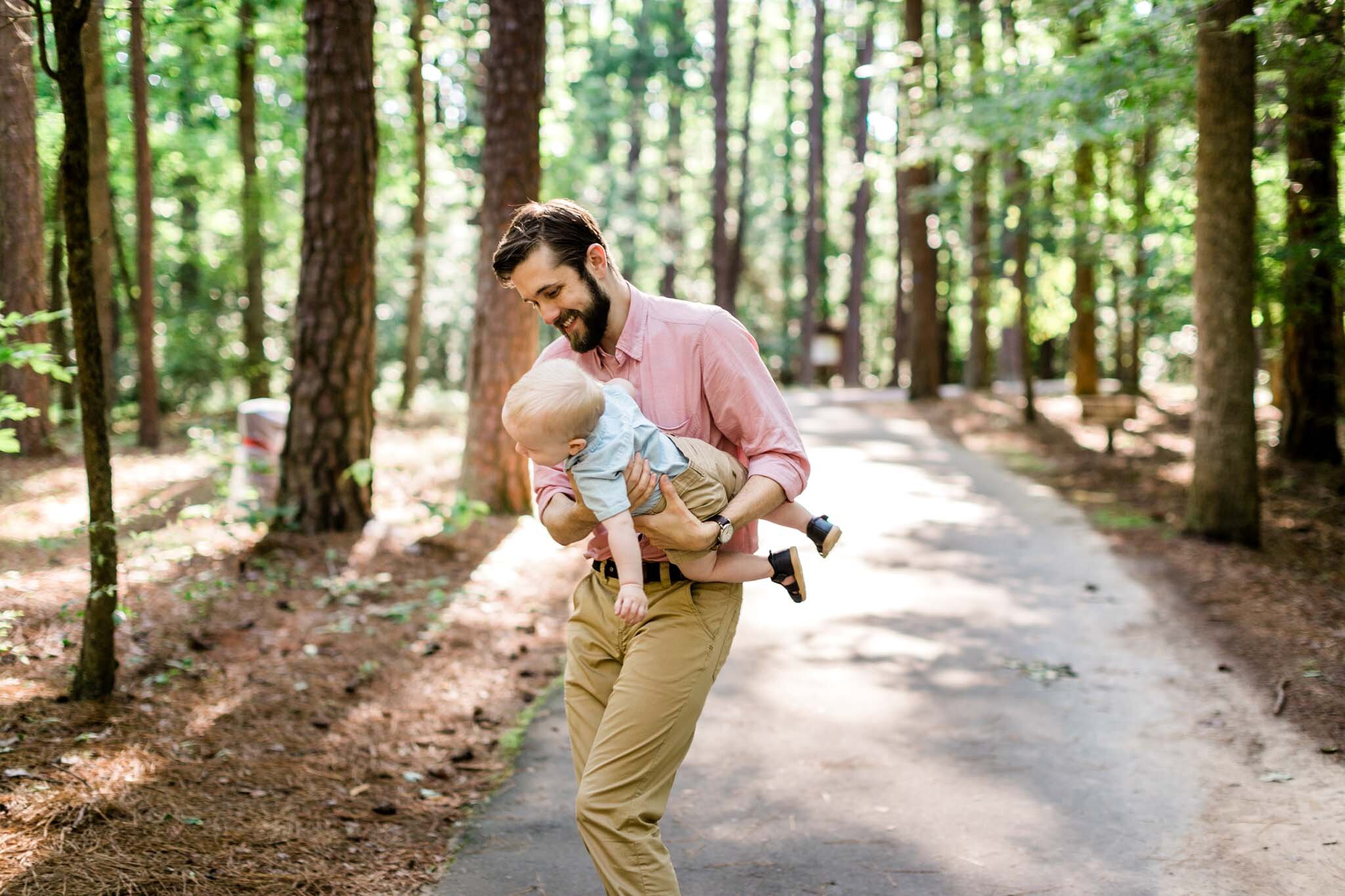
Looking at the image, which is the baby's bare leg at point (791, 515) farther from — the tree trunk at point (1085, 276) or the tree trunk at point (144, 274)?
the tree trunk at point (1085, 276)

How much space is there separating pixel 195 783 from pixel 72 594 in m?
2.16

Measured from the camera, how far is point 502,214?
32.3ft

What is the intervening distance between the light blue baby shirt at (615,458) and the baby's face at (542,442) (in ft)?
0.11

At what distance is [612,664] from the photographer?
309cm

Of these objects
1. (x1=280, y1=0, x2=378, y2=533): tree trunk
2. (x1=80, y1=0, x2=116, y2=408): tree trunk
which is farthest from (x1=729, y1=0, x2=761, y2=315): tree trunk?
(x1=280, y1=0, x2=378, y2=533): tree trunk

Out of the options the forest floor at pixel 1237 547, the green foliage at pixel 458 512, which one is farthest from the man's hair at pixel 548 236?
the green foliage at pixel 458 512

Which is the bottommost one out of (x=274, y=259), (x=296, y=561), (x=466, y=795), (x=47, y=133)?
(x=466, y=795)

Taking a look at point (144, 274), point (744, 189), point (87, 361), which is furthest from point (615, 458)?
point (744, 189)

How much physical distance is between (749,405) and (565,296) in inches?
23.9

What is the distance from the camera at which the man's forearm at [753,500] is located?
296 centimetres

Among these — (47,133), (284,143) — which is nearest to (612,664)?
(47,133)

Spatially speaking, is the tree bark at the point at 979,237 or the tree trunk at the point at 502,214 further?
the tree bark at the point at 979,237

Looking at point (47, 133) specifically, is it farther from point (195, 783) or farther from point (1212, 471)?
point (1212, 471)

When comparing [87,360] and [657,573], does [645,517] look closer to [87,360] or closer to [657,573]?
[657,573]
